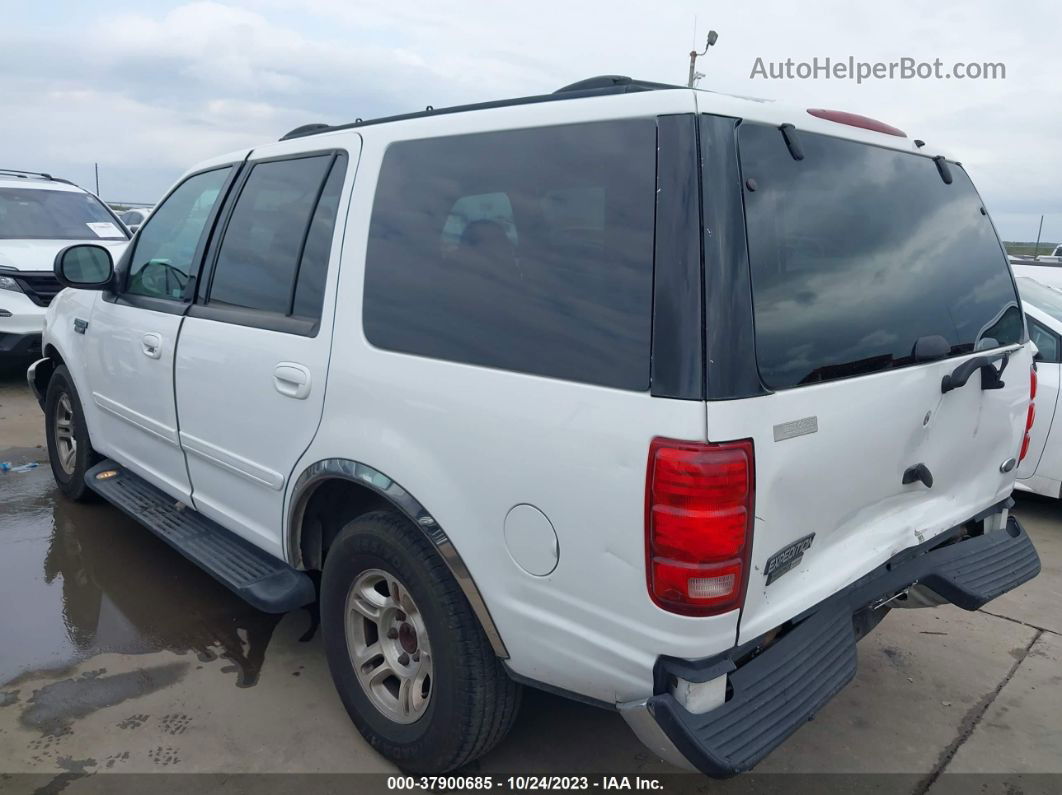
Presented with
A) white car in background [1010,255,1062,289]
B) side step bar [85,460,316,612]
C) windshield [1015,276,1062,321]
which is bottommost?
side step bar [85,460,316,612]

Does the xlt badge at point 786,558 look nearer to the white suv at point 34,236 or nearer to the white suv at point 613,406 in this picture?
the white suv at point 613,406

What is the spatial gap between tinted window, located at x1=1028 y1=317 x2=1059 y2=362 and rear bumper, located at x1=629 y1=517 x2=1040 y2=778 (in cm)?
277

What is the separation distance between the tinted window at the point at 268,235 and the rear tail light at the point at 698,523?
162 cm

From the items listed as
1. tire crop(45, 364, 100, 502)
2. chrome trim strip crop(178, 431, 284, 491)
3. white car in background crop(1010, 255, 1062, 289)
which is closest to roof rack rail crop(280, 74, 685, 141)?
chrome trim strip crop(178, 431, 284, 491)

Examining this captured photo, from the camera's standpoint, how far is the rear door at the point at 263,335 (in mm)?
2678

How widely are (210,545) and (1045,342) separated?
4.97 meters

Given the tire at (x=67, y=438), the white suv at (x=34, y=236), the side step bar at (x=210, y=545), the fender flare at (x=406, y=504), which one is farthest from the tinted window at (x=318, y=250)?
the white suv at (x=34, y=236)

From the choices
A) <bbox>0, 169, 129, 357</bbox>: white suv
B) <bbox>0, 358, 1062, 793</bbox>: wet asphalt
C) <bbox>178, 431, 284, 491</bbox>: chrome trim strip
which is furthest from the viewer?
<bbox>0, 169, 129, 357</bbox>: white suv

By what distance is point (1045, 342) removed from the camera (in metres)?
5.05

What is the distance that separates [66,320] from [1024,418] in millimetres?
4624

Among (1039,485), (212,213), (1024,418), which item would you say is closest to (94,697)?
(212,213)

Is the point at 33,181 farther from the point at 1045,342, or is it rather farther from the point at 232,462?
the point at 1045,342

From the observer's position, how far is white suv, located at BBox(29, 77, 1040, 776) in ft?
6.02

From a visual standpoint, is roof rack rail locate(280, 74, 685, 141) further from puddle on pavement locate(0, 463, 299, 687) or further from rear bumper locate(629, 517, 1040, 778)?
puddle on pavement locate(0, 463, 299, 687)
